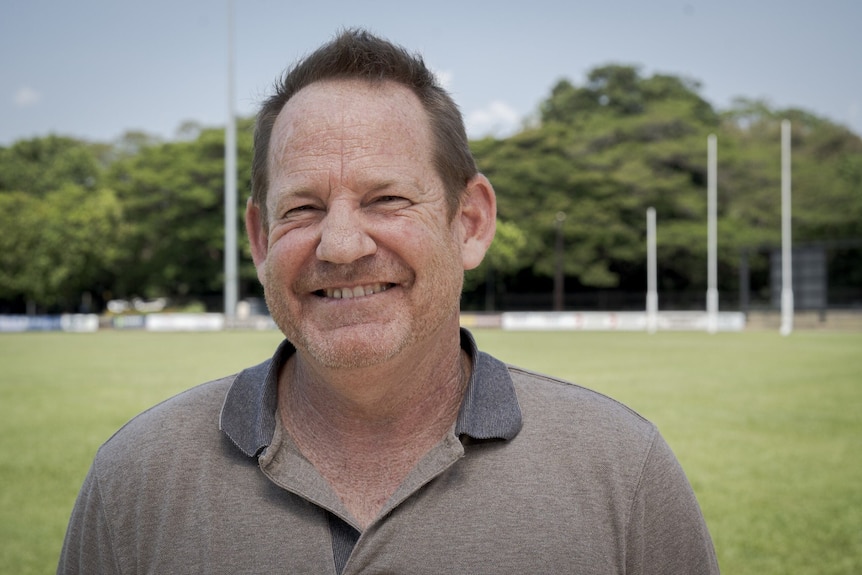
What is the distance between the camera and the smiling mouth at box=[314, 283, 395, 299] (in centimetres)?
185

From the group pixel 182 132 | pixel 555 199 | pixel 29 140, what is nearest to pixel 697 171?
pixel 555 199

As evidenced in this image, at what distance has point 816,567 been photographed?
5.86 m

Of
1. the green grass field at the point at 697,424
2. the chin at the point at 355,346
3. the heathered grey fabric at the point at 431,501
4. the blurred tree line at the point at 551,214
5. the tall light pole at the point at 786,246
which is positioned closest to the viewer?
the heathered grey fabric at the point at 431,501

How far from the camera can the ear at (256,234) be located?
2084 mm

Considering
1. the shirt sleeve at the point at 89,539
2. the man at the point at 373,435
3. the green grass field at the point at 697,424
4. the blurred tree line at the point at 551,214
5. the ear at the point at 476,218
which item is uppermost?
the blurred tree line at the point at 551,214

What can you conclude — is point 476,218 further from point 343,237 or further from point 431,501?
point 431,501

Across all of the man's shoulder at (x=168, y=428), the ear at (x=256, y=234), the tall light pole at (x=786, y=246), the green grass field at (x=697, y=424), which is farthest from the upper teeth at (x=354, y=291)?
the tall light pole at (x=786, y=246)

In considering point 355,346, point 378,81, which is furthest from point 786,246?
point 355,346

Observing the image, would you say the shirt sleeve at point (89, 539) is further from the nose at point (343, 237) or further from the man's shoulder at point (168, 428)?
the nose at point (343, 237)

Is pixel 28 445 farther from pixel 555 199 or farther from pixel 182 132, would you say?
pixel 182 132

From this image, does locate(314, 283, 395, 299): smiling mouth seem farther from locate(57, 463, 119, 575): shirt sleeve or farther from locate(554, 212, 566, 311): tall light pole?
locate(554, 212, 566, 311): tall light pole

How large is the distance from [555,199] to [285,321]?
52.5 m

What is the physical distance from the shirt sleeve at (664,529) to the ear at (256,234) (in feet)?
3.30

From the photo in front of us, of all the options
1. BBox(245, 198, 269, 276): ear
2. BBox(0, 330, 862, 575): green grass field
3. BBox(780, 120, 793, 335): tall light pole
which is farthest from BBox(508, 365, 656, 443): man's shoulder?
BBox(780, 120, 793, 335): tall light pole
